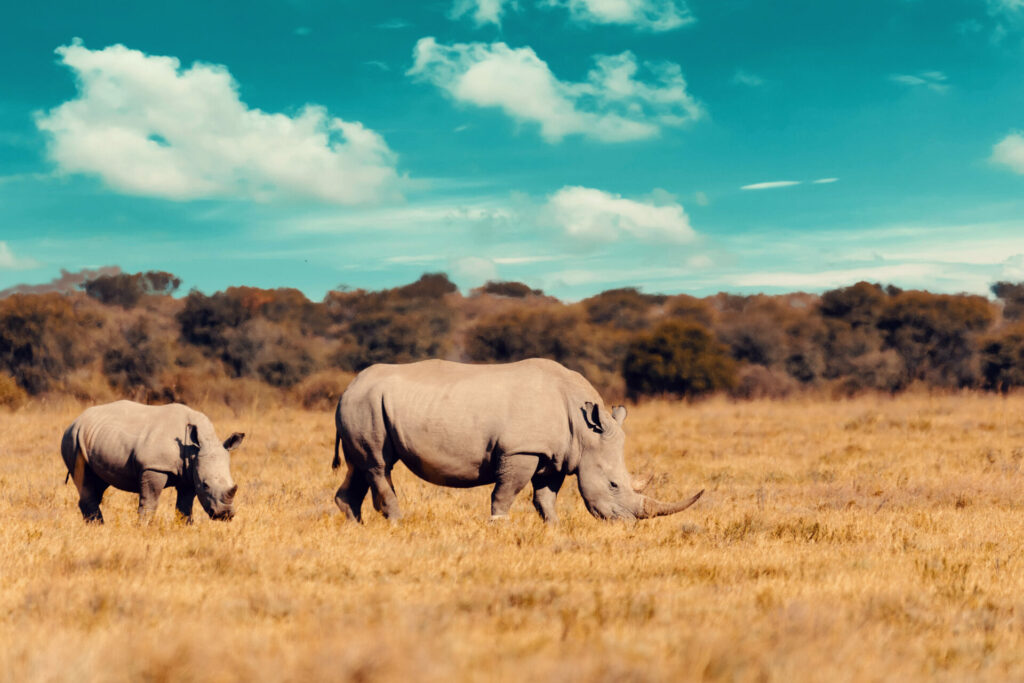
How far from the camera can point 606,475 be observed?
8688 millimetres

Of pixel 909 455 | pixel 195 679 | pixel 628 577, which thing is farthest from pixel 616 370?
pixel 195 679

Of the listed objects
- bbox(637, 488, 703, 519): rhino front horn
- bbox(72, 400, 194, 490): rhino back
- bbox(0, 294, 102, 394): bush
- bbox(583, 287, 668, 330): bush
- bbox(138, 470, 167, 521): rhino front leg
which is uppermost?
bbox(583, 287, 668, 330): bush

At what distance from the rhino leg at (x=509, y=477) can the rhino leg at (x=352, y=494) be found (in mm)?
1288

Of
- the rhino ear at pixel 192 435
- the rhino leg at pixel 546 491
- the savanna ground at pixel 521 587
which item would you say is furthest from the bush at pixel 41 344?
the rhino leg at pixel 546 491

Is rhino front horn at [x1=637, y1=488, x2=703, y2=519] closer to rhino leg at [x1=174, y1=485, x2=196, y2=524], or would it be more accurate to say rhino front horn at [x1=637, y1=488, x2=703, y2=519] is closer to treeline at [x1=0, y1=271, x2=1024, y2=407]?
rhino leg at [x1=174, y1=485, x2=196, y2=524]

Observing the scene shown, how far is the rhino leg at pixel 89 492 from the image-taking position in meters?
9.12

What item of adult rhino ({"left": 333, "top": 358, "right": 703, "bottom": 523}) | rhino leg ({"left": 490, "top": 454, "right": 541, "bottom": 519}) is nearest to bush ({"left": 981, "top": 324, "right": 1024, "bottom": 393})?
adult rhino ({"left": 333, "top": 358, "right": 703, "bottom": 523})

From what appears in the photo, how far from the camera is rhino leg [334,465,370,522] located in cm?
902

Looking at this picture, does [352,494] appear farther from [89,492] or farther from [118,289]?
[118,289]

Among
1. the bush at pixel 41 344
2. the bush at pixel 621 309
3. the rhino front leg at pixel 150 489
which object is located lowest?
the rhino front leg at pixel 150 489

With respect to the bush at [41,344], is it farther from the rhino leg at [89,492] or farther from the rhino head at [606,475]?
the rhino head at [606,475]

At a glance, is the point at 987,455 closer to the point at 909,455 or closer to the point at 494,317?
the point at 909,455

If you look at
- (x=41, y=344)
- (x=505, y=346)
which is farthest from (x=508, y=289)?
(x=41, y=344)

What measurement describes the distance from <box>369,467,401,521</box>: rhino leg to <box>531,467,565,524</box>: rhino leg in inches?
50.3
